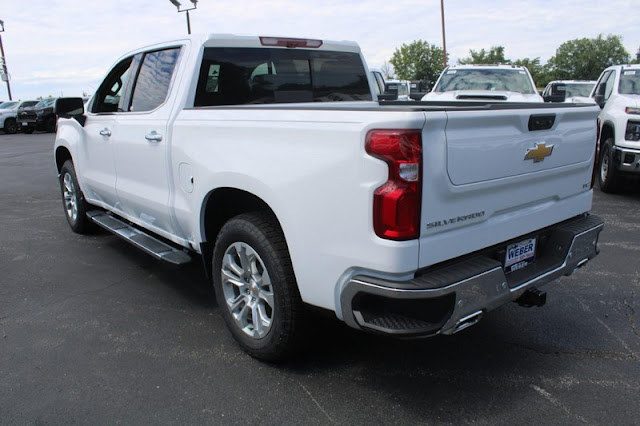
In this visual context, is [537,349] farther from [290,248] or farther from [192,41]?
[192,41]

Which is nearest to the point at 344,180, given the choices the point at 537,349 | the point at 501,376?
the point at 501,376

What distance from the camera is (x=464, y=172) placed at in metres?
2.50

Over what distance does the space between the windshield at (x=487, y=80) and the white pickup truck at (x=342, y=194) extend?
7.15 m

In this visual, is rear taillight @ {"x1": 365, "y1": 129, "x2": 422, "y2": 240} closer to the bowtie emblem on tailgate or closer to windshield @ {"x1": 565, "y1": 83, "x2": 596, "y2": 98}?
the bowtie emblem on tailgate

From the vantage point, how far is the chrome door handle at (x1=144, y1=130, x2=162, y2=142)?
12.7ft

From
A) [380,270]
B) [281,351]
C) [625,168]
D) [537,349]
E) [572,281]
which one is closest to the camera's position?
[380,270]

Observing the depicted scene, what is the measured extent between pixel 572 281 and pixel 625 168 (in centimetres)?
377

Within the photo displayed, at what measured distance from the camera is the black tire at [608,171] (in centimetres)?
795

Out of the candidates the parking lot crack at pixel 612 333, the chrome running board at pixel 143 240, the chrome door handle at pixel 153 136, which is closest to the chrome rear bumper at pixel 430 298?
the parking lot crack at pixel 612 333

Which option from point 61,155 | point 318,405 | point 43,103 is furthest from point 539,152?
point 43,103

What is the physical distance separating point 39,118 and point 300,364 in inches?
1125

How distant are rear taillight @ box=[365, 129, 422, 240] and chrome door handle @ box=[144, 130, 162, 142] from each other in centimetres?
204

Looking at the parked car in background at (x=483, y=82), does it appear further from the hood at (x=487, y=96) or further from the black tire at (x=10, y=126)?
the black tire at (x=10, y=126)

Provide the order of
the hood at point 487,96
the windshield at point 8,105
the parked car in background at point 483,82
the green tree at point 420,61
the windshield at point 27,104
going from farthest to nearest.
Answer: the green tree at point 420,61 → the windshield at point 8,105 → the windshield at point 27,104 → the parked car in background at point 483,82 → the hood at point 487,96
